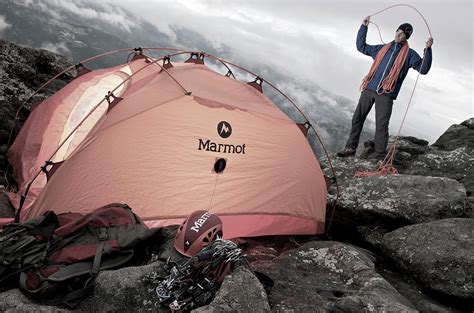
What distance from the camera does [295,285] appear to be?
5.58m

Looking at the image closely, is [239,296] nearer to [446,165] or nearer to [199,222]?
[199,222]

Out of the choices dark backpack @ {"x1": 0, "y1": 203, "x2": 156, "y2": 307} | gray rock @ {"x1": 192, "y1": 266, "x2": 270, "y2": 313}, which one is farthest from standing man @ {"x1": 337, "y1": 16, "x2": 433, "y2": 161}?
dark backpack @ {"x1": 0, "y1": 203, "x2": 156, "y2": 307}

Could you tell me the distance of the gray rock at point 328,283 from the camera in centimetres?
489

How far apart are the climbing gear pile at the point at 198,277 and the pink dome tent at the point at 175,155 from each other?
2307 millimetres

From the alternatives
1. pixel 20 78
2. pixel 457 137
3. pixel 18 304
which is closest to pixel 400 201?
pixel 18 304

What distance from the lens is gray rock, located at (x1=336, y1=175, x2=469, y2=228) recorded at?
25.8ft

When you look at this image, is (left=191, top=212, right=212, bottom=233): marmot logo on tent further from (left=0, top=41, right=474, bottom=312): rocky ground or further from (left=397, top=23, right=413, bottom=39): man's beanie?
(left=397, top=23, right=413, bottom=39): man's beanie

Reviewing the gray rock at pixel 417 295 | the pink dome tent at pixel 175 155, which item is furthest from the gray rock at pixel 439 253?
the pink dome tent at pixel 175 155

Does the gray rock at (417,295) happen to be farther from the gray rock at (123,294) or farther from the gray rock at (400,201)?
the gray rock at (123,294)

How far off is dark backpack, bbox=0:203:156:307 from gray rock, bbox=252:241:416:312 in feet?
6.80

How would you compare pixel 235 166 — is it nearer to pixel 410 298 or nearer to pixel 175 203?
pixel 175 203

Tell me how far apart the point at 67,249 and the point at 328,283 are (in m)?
3.70

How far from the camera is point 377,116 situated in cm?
1138

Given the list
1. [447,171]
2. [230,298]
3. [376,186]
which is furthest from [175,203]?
[447,171]
